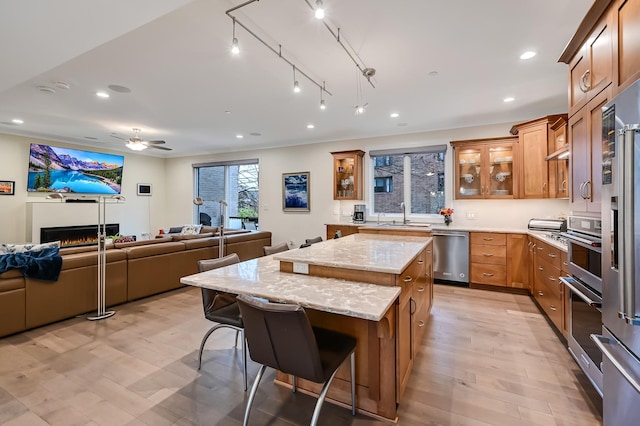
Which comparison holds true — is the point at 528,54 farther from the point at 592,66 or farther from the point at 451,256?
the point at 451,256

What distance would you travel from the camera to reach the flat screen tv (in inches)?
237

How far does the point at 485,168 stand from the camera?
188 inches

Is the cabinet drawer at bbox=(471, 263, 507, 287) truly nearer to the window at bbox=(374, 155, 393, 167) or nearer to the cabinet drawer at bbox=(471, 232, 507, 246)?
the cabinet drawer at bbox=(471, 232, 507, 246)

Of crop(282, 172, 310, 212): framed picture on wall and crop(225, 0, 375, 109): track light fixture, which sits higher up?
crop(225, 0, 375, 109): track light fixture

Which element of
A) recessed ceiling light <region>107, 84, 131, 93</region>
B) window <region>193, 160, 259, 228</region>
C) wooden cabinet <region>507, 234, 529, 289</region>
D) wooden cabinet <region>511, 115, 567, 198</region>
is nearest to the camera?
recessed ceiling light <region>107, 84, 131, 93</region>

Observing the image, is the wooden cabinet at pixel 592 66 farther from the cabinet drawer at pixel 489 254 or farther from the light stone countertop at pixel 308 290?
the cabinet drawer at pixel 489 254

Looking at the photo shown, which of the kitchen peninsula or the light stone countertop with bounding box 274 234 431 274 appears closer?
the kitchen peninsula

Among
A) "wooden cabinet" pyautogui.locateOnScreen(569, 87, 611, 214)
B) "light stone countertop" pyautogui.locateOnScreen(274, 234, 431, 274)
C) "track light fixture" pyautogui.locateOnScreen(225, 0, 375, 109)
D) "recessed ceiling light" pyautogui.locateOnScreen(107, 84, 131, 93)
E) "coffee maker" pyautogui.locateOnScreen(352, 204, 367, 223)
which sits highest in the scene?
"recessed ceiling light" pyautogui.locateOnScreen(107, 84, 131, 93)

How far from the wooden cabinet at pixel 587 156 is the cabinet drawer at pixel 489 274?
2.41 meters

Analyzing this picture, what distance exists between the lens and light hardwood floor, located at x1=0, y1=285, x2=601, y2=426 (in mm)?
1853

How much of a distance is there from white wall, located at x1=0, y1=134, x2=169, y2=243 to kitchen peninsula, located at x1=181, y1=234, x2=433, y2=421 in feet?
21.2

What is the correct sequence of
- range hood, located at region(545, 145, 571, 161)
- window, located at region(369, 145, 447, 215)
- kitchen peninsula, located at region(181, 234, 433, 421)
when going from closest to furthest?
kitchen peninsula, located at region(181, 234, 433, 421)
range hood, located at region(545, 145, 571, 161)
window, located at region(369, 145, 447, 215)

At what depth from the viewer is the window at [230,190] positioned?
7.51 m

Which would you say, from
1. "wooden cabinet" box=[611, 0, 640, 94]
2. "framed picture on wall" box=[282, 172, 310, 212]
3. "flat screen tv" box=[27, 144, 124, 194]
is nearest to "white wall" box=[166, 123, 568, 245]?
"framed picture on wall" box=[282, 172, 310, 212]
